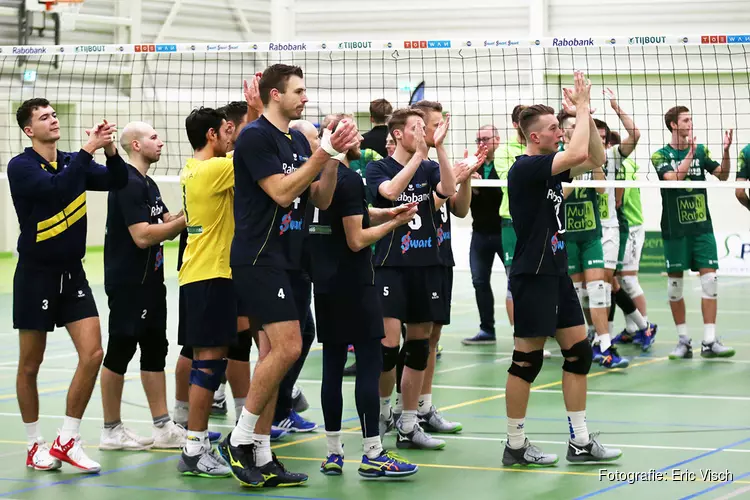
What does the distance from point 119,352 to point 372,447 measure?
180 cm

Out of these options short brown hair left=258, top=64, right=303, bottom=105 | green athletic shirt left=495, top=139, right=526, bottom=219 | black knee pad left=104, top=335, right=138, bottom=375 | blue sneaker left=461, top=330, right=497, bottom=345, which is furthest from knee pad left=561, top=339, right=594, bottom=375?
blue sneaker left=461, top=330, right=497, bottom=345

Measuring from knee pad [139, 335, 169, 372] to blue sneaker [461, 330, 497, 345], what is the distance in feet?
17.4

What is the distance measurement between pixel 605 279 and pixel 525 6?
14.7 metres

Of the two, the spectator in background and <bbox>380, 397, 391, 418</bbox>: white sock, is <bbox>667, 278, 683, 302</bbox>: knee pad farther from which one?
<bbox>380, 397, 391, 418</bbox>: white sock

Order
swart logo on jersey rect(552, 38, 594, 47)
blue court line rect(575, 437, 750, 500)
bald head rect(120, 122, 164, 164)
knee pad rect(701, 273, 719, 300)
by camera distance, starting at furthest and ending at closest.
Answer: knee pad rect(701, 273, 719, 300) < swart logo on jersey rect(552, 38, 594, 47) < bald head rect(120, 122, 164, 164) < blue court line rect(575, 437, 750, 500)

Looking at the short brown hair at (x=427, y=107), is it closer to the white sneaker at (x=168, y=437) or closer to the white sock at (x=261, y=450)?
the white sock at (x=261, y=450)

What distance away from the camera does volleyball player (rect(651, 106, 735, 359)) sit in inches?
413

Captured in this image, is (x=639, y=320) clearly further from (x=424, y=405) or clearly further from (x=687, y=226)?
(x=424, y=405)

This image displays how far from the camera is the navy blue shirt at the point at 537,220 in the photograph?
6.34 meters

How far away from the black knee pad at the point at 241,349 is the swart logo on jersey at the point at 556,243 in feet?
6.67

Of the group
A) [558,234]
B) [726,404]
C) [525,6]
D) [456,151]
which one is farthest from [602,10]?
[558,234]

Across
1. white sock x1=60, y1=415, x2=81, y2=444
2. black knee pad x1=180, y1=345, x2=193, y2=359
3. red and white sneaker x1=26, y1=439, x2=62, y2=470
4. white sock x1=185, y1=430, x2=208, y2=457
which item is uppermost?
black knee pad x1=180, y1=345, x2=193, y2=359

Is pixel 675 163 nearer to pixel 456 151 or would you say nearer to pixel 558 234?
pixel 558 234

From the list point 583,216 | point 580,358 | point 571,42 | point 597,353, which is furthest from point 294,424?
point 571,42
